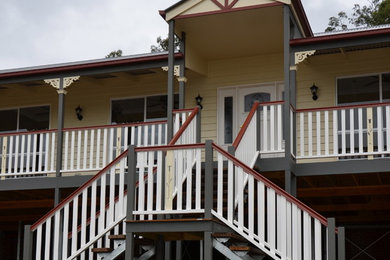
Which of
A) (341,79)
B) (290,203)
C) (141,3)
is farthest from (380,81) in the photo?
(141,3)

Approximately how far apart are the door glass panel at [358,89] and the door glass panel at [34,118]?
8.08 meters

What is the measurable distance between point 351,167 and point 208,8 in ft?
14.2

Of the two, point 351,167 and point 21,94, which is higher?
point 21,94

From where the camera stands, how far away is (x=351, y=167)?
14.1m

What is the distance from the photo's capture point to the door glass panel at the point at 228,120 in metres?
17.5

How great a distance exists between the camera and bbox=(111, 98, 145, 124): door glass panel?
61.5 ft

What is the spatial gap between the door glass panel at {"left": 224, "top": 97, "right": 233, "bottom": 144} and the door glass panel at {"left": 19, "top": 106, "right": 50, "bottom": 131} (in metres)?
5.23

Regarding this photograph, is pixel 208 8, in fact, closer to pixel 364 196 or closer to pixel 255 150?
pixel 255 150

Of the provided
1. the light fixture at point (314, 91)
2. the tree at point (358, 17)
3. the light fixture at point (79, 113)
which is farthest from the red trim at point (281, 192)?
the tree at point (358, 17)

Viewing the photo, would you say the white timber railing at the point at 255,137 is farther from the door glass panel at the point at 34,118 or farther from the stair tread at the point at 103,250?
the door glass panel at the point at 34,118

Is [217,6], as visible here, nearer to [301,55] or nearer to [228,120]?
[301,55]

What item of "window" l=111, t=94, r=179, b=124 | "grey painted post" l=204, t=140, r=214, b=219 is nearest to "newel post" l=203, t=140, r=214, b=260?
"grey painted post" l=204, t=140, r=214, b=219

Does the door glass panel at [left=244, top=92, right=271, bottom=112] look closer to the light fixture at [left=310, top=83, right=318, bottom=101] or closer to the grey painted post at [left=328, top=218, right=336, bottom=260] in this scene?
the light fixture at [left=310, top=83, right=318, bottom=101]

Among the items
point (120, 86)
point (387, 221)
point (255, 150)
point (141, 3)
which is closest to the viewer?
point (255, 150)
